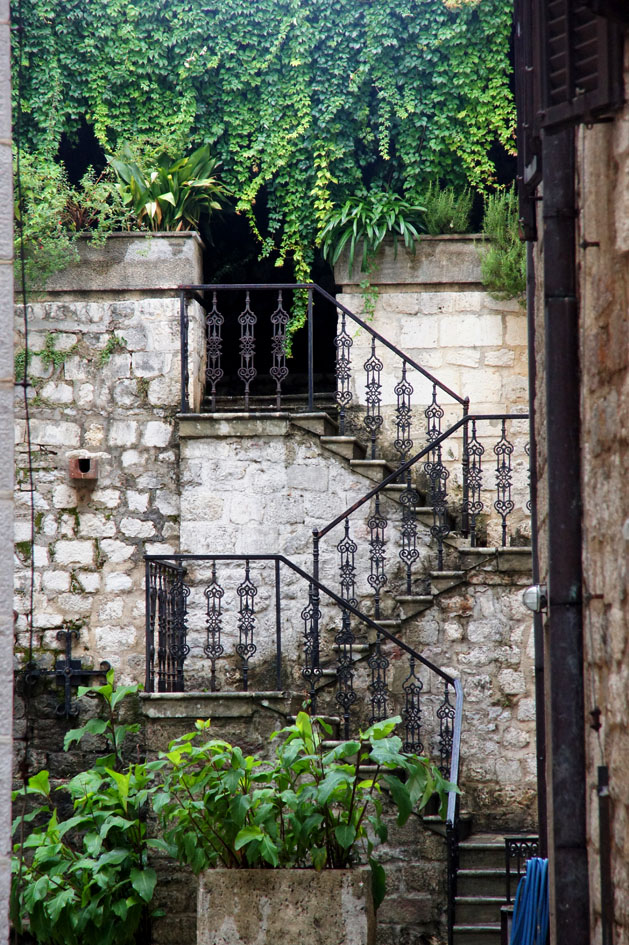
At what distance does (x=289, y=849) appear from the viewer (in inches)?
199

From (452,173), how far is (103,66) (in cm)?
304

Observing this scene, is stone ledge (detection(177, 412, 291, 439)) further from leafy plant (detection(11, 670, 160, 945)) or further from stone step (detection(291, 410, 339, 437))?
leafy plant (detection(11, 670, 160, 945))

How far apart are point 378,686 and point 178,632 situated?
1.32 metres

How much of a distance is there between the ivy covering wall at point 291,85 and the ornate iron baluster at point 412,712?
3830mm

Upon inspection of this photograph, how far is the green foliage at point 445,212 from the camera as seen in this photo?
27.8 ft

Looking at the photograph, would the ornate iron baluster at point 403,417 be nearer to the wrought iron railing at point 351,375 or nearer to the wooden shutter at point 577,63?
the wrought iron railing at point 351,375

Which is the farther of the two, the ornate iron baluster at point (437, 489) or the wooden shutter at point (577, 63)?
the ornate iron baluster at point (437, 489)

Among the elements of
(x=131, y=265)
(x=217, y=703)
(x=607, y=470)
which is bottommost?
(x=217, y=703)

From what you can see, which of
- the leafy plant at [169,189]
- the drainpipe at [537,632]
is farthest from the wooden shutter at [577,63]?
the leafy plant at [169,189]

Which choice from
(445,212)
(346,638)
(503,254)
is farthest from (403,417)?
(346,638)

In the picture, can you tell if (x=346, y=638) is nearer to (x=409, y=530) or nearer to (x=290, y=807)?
(x=409, y=530)

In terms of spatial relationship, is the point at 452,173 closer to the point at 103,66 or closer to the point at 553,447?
the point at 103,66

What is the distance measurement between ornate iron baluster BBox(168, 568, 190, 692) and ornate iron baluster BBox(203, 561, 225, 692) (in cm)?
17

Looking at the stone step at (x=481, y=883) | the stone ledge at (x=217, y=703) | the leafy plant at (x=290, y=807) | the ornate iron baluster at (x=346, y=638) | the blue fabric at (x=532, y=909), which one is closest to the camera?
the blue fabric at (x=532, y=909)
